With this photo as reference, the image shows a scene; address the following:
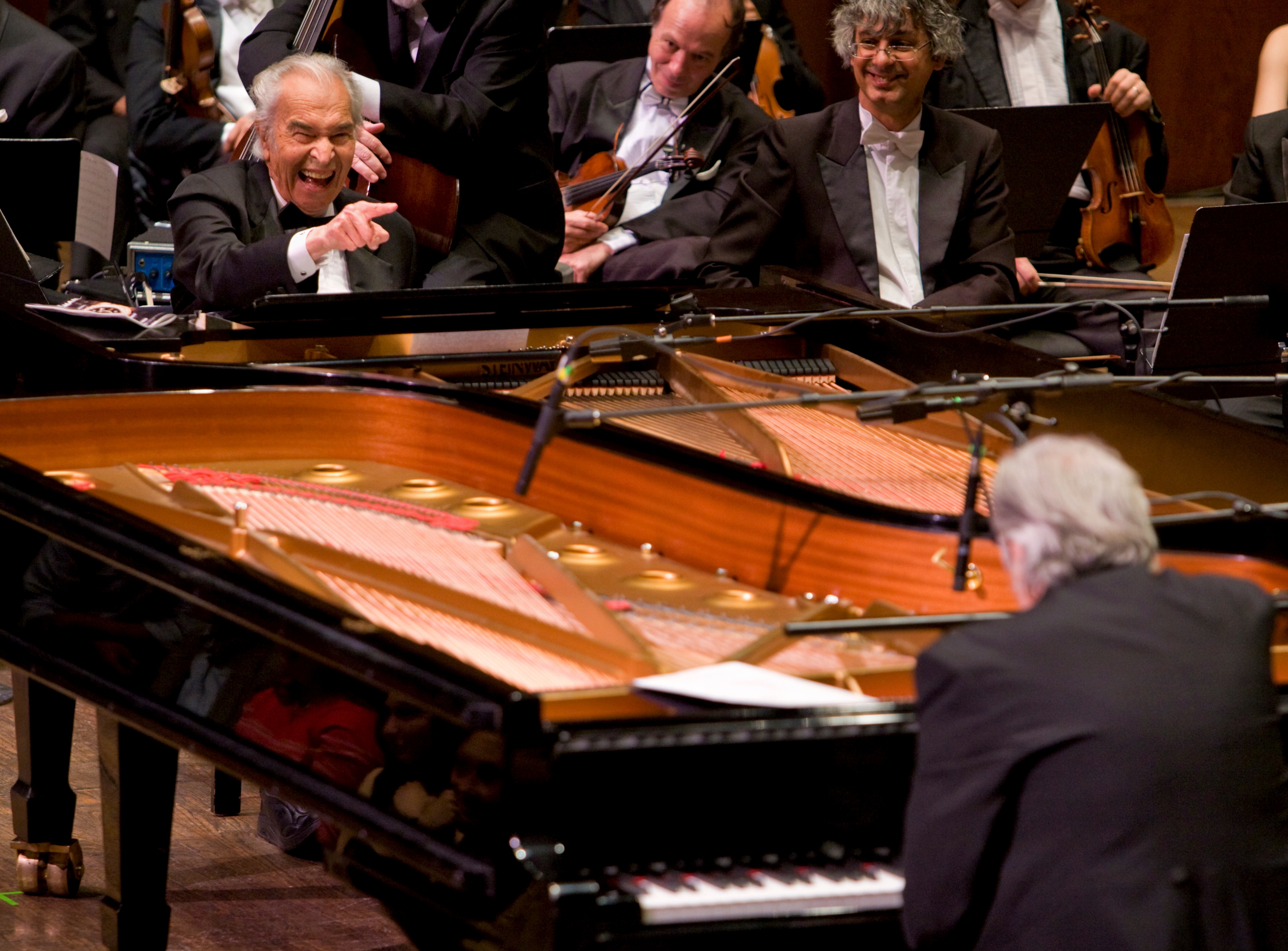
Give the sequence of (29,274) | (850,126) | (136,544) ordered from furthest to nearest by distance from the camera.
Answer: (850,126), (29,274), (136,544)

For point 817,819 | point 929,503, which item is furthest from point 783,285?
point 817,819

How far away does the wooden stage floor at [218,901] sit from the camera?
2918 millimetres

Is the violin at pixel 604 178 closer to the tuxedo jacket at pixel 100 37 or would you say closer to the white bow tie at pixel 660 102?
the white bow tie at pixel 660 102

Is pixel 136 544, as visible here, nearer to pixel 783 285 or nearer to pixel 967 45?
pixel 783 285

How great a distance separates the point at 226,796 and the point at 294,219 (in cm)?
147

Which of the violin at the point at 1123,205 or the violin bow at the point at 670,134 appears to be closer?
the violin bow at the point at 670,134

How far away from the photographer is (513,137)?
16.6 ft

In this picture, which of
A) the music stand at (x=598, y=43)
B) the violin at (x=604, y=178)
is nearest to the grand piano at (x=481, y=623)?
the violin at (x=604, y=178)

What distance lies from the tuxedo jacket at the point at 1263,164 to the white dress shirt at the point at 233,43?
367 centimetres

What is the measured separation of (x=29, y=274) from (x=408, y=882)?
252cm

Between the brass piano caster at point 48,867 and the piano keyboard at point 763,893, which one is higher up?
the piano keyboard at point 763,893

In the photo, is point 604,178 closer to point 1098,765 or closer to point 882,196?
point 882,196

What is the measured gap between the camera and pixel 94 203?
4.93 meters

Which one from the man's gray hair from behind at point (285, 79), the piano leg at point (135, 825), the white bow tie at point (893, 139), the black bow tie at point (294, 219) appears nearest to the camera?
the piano leg at point (135, 825)
